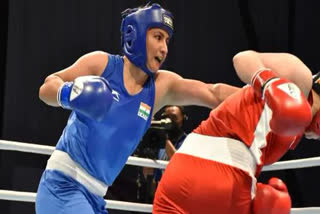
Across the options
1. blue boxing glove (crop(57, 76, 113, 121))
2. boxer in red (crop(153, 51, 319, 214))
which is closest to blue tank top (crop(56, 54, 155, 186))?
blue boxing glove (crop(57, 76, 113, 121))

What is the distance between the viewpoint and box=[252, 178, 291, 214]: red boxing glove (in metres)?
1.51

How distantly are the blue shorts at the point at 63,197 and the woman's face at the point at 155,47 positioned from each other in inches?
21.8

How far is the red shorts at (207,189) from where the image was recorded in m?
1.49

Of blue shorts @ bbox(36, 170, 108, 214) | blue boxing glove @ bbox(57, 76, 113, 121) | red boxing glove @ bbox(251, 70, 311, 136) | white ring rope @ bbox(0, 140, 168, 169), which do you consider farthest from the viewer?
white ring rope @ bbox(0, 140, 168, 169)

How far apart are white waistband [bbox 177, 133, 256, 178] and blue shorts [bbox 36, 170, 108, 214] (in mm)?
475

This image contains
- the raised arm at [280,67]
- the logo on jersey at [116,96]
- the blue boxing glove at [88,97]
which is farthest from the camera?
the logo on jersey at [116,96]

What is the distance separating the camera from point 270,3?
5.48m

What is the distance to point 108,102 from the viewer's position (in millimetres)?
1630

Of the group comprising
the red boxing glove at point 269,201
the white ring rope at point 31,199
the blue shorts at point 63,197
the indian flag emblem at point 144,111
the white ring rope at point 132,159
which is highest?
the indian flag emblem at point 144,111

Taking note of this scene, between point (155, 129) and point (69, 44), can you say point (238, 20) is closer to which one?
point (69, 44)

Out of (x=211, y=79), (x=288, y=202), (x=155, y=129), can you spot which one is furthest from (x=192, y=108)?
(x=288, y=202)

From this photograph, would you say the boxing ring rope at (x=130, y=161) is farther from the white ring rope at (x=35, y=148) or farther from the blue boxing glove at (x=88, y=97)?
the blue boxing glove at (x=88, y=97)

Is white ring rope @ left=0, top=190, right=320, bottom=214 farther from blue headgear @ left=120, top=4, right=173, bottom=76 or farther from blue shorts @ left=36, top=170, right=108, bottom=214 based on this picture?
blue headgear @ left=120, top=4, right=173, bottom=76

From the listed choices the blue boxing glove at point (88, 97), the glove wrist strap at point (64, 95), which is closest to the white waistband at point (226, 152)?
the blue boxing glove at point (88, 97)
